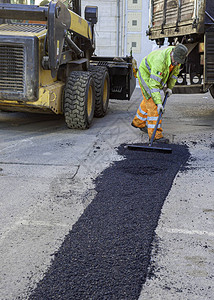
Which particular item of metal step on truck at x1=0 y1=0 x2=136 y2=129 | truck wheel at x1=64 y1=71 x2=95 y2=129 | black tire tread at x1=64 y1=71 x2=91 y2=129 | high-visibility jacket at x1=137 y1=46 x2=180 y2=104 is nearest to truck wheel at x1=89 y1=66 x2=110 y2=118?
metal step on truck at x1=0 y1=0 x2=136 y2=129

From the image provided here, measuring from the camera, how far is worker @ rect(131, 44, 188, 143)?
219 inches

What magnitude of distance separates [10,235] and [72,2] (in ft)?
18.5

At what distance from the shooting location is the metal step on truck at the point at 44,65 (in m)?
5.59

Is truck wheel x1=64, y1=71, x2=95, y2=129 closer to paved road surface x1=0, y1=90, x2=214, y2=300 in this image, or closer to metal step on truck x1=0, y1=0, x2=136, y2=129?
metal step on truck x1=0, y1=0, x2=136, y2=129

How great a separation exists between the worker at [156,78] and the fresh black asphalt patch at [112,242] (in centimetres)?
140

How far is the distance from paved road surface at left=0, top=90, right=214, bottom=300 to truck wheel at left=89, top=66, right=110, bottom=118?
0.64 m

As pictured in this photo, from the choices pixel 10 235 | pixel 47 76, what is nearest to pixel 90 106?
pixel 47 76

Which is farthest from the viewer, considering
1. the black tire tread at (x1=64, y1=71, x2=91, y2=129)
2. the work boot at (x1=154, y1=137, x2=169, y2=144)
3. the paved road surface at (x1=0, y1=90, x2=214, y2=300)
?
the black tire tread at (x1=64, y1=71, x2=91, y2=129)

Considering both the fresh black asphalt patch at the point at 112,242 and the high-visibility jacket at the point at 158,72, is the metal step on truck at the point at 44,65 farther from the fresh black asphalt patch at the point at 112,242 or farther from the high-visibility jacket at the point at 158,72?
the fresh black asphalt patch at the point at 112,242

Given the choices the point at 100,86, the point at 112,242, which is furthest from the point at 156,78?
the point at 112,242

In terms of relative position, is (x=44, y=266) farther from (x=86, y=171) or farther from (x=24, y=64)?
(x=24, y=64)

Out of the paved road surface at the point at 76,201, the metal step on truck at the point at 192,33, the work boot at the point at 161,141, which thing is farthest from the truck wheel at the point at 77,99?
the metal step on truck at the point at 192,33

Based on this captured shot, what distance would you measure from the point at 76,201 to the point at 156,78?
104 inches

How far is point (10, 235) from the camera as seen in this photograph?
2.96 meters
